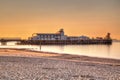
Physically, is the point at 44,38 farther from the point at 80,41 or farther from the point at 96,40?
the point at 96,40

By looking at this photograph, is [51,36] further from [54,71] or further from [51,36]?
[54,71]

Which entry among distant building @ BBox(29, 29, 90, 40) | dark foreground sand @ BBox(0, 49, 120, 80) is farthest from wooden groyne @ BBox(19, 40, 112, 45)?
dark foreground sand @ BBox(0, 49, 120, 80)

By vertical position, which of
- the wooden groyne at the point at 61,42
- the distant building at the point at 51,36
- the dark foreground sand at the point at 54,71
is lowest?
the dark foreground sand at the point at 54,71

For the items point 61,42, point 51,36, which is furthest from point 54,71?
point 51,36

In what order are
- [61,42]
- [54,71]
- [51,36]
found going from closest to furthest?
[54,71] < [61,42] < [51,36]

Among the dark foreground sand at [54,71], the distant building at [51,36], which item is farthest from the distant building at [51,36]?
the dark foreground sand at [54,71]

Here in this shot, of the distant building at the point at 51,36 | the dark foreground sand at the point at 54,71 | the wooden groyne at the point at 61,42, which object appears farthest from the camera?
the distant building at the point at 51,36

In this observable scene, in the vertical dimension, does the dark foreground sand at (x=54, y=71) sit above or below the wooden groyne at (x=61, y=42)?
below

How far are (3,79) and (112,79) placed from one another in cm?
538

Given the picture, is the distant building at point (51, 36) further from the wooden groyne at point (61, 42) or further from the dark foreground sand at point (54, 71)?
the dark foreground sand at point (54, 71)

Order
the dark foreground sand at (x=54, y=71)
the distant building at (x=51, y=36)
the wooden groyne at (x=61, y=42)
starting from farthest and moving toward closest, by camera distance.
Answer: the distant building at (x=51, y=36), the wooden groyne at (x=61, y=42), the dark foreground sand at (x=54, y=71)

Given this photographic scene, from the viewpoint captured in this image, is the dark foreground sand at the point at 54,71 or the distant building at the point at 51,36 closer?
the dark foreground sand at the point at 54,71

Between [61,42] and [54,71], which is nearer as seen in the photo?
[54,71]

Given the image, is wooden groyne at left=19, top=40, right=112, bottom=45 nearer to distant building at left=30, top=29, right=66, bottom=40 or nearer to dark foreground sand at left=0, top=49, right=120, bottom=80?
distant building at left=30, top=29, right=66, bottom=40
